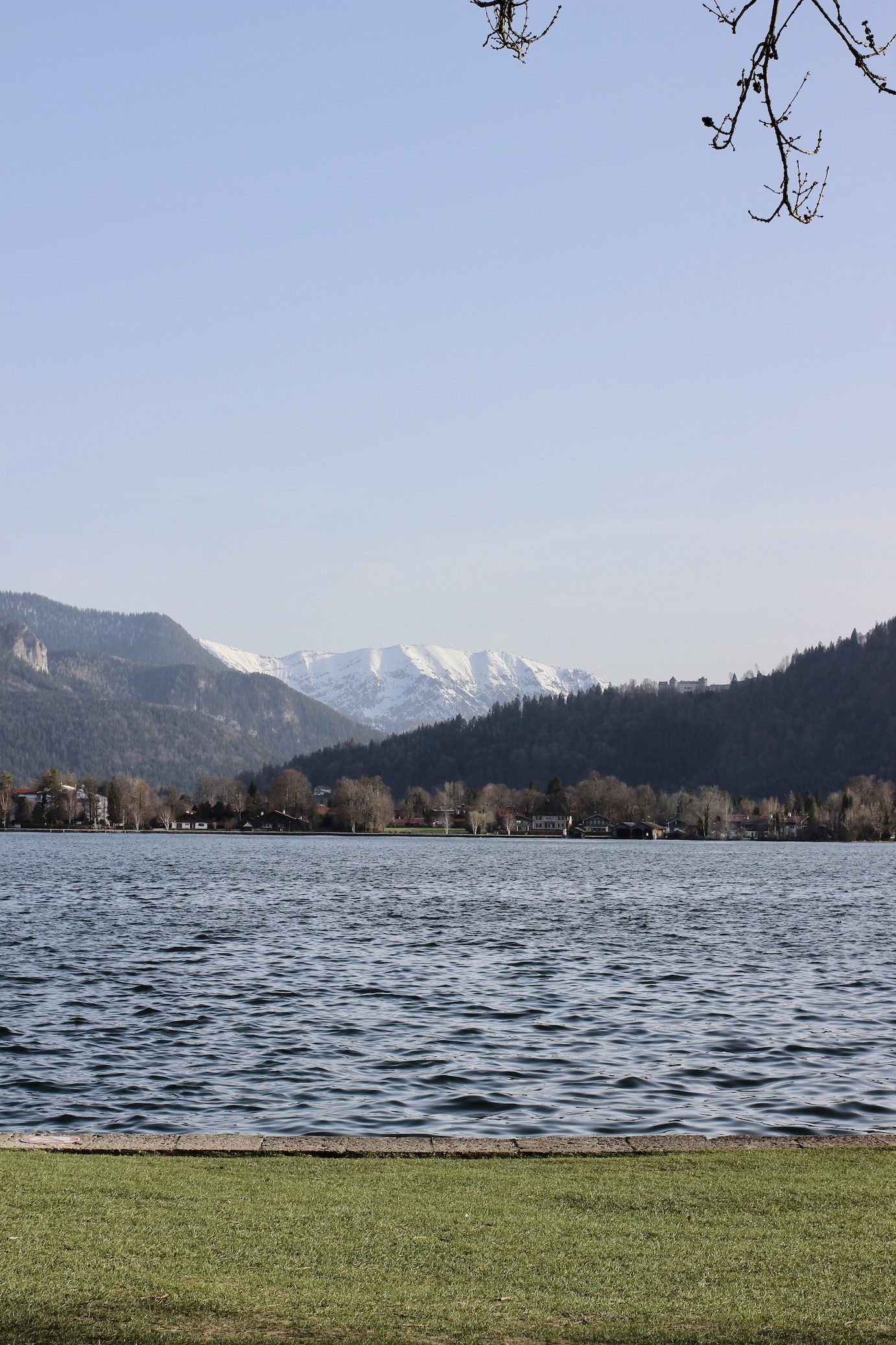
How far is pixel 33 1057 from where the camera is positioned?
24484 millimetres

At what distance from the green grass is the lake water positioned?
18.7ft

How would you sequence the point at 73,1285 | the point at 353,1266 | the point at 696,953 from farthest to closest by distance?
the point at 696,953 → the point at 353,1266 → the point at 73,1285

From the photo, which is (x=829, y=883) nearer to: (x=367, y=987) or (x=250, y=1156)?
(x=367, y=987)

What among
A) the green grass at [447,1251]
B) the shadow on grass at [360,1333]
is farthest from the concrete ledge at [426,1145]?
the shadow on grass at [360,1333]

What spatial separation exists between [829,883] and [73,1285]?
349 feet

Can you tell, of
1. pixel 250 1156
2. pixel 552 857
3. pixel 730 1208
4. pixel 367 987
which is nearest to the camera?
pixel 730 1208

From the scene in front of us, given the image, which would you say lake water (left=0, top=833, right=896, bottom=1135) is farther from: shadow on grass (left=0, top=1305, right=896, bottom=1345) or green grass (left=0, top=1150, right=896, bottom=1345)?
shadow on grass (left=0, top=1305, right=896, bottom=1345)

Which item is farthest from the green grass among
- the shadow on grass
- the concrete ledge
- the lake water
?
the lake water

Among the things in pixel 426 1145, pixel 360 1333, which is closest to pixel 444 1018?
pixel 426 1145

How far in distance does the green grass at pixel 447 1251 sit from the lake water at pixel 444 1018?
18.7 feet

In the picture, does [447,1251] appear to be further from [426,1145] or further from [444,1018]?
[444,1018]

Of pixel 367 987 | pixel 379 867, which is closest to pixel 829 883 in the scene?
pixel 379 867

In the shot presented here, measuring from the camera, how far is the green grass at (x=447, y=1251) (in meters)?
8.70

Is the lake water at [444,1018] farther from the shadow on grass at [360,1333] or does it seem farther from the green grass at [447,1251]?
the shadow on grass at [360,1333]
